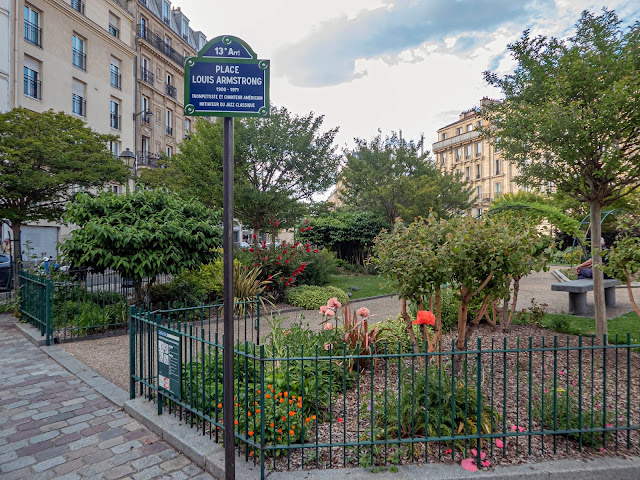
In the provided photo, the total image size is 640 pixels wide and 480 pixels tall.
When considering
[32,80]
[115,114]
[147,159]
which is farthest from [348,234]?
[147,159]

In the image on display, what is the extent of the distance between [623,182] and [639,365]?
247 cm

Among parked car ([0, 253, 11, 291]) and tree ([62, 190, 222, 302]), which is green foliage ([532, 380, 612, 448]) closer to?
tree ([62, 190, 222, 302])

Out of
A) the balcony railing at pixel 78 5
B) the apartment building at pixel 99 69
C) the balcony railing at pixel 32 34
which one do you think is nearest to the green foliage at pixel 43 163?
the apartment building at pixel 99 69

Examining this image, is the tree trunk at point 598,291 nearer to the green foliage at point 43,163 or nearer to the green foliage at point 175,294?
the green foliage at point 175,294

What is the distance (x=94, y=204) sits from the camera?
23.9ft

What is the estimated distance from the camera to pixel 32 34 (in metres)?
21.0

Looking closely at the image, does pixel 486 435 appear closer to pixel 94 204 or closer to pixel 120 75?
pixel 94 204

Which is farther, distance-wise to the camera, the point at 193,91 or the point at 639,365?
the point at 639,365

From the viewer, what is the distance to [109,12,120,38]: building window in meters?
27.2

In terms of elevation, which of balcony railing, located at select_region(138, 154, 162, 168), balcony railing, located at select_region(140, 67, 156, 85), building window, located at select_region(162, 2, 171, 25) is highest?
building window, located at select_region(162, 2, 171, 25)

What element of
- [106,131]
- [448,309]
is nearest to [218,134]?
[448,309]

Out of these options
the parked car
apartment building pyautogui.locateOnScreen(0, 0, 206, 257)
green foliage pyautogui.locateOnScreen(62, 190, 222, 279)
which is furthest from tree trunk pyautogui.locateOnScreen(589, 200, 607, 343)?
the parked car

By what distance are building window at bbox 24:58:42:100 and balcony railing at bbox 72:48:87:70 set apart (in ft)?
10.0

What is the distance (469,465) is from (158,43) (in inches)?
1571
